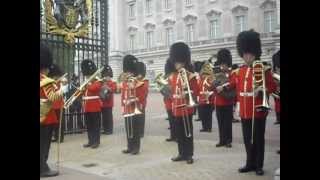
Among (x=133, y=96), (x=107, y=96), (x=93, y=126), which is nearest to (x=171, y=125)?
(x=133, y=96)

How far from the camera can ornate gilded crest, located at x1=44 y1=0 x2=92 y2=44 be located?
3.54 metres

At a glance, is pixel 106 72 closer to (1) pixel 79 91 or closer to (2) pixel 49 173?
(1) pixel 79 91

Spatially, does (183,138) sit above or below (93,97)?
below

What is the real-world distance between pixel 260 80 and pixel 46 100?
1561 mm

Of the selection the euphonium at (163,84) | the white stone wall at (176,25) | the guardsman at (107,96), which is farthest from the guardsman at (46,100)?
the euphonium at (163,84)

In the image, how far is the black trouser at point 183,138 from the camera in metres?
3.18

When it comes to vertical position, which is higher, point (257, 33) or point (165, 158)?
point (257, 33)

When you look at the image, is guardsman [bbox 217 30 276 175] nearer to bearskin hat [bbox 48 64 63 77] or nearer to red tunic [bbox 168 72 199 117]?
red tunic [bbox 168 72 199 117]

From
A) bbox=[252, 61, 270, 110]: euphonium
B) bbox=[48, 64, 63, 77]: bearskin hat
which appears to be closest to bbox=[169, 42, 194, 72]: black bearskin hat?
bbox=[252, 61, 270, 110]: euphonium

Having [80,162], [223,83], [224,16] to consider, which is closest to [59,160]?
[80,162]

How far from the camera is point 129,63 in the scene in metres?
3.32

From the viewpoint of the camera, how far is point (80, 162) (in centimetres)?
341
